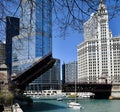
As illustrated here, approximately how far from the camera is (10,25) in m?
5.68

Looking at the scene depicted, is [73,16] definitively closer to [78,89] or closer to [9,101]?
[9,101]

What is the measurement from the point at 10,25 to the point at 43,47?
77.6 inches

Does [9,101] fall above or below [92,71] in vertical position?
below

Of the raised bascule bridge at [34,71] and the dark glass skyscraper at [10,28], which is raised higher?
the raised bascule bridge at [34,71]

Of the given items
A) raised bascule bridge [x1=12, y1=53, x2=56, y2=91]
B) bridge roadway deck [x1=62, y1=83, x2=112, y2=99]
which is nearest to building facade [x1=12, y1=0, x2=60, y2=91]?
raised bascule bridge [x1=12, y1=53, x2=56, y2=91]

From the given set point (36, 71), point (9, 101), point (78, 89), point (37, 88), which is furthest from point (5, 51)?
point (37, 88)

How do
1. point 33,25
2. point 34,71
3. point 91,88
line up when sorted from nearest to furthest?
point 33,25 < point 34,71 < point 91,88

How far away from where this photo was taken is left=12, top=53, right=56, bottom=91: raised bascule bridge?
139ft

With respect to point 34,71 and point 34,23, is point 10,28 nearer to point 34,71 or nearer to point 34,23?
point 34,23

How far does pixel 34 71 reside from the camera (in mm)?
44906

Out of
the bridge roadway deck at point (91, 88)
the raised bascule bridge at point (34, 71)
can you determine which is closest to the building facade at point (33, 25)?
the raised bascule bridge at point (34, 71)

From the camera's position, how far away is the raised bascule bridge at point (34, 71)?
1666 inches

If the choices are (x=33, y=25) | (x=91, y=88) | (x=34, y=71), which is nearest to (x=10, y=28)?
(x=33, y=25)

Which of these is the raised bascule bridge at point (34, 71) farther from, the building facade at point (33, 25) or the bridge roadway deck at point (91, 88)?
the bridge roadway deck at point (91, 88)
